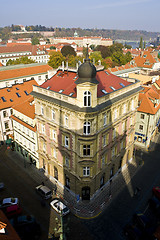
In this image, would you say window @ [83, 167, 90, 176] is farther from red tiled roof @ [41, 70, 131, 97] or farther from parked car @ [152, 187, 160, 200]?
parked car @ [152, 187, 160, 200]

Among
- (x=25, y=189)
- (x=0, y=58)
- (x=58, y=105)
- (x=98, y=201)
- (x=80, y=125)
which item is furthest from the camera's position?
(x=0, y=58)

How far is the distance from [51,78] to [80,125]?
1647cm

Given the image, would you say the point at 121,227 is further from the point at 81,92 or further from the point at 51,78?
the point at 51,78

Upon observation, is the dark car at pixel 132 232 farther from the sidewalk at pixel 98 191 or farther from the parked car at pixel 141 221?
the sidewalk at pixel 98 191

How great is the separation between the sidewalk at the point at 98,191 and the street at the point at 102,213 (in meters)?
0.53

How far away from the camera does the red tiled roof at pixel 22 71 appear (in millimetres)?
69938

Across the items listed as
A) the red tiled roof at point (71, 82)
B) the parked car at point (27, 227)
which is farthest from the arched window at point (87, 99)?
the parked car at point (27, 227)

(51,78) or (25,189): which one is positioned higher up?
(51,78)

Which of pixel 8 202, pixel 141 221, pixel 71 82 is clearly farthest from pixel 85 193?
pixel 71 82

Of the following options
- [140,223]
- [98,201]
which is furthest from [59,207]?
[140,223]

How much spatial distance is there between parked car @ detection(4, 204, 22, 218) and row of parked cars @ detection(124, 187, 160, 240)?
18864 millimetres

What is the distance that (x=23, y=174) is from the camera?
161 feet

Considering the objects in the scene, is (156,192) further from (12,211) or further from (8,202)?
(8,202)

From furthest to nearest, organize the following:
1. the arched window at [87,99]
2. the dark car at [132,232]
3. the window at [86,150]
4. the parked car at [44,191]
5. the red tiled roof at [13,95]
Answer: the red tiled roof at [13,95] < the parked car at [44,191] < the window at [86,150] < the dark car at [132,232] < the arched window at [87,99]
